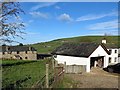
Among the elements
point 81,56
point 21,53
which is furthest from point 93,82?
point 21,53

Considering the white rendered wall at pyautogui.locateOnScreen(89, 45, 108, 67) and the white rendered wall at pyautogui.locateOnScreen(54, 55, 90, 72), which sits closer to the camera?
the white rendered wall at pyautogui.locateOnScreen(54, 55, 90, 72)

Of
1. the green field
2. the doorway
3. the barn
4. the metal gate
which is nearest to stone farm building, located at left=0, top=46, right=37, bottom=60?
the barn

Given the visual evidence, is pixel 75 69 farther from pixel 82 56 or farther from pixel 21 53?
pixel 21 53

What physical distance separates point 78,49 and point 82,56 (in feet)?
9.32

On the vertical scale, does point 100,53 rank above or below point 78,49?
below

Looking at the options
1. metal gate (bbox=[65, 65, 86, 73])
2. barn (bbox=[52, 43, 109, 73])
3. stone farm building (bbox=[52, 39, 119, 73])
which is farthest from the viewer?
stone farm building (bbox=[52, 39, 119, 73])

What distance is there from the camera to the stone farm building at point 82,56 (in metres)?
37.4

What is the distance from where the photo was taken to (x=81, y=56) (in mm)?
39031

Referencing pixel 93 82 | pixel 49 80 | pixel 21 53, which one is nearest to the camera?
pixel 49 80

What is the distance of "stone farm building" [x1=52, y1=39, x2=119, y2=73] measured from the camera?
123 feet

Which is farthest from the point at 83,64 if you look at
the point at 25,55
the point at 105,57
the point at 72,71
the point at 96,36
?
the point at 96,36

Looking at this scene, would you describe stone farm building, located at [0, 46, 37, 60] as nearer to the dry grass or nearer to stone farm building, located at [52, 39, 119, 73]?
stone farm building, located at [52, 39, 119, 73]

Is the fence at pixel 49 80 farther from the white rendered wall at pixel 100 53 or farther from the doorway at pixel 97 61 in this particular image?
the doorway at pixel 97 61

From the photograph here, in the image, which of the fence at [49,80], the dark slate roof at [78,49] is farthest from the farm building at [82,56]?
the fence at [49,80]
